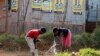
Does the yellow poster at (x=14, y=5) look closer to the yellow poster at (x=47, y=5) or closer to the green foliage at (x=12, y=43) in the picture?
the yellow poster at (x=47, y=5)

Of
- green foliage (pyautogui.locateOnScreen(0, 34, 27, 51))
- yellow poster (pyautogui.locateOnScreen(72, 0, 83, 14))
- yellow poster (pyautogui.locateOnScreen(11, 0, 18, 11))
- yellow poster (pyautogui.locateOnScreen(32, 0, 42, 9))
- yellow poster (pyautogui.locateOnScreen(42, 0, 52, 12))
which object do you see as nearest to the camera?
green foliage (pyautogui.locateOnScreen(0, 34, 27, 51))

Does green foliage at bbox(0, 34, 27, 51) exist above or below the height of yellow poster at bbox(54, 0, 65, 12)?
below

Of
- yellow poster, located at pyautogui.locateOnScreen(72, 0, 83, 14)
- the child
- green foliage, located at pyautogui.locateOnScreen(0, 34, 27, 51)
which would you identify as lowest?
green foliage, located at pyautogui.locateOnScreen(0, 34, 27, 51)

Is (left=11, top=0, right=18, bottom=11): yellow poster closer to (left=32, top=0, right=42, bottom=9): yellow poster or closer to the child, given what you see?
(left=32, top=0, right=42, bottom=9): yellow poster

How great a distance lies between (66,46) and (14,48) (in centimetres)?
435

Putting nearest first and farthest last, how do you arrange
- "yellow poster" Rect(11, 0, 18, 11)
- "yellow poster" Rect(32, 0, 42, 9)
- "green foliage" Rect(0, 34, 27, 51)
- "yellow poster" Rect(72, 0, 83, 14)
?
"green foliage" Rect(0, 34, 27, 51), "yellow poster" Rect(72, 0, 83, 14), "yellow poster" Rect(32, 0, 42, 9), "yellow poster" Rect(11, 0, 18, 11)

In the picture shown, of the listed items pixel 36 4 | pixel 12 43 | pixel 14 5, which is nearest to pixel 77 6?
pixel 36 4

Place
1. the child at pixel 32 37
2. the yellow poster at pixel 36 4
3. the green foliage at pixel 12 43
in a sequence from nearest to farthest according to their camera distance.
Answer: the child at pixel 32 37, the green foliage at pixel 12 43, the yellow poster at pixel 36 4

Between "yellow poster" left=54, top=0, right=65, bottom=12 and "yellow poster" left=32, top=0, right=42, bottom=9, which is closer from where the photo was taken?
"yellow poster" left=54, top=0, right=65, bottom=12

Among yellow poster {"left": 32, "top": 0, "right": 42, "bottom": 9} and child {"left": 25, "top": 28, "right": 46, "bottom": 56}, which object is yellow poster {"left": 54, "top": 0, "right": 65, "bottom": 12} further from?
child {"left": 25, "top": 28, "right": 46, "bottom": 56}

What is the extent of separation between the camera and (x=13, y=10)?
23453 millimetres

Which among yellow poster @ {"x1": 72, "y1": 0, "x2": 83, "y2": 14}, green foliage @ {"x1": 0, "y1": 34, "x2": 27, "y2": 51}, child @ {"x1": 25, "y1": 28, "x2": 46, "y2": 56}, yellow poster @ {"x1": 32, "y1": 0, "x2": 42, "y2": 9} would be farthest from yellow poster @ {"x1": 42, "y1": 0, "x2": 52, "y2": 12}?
child @ {"x1": 25, "y1": 28, "x2": 46, "y2": 56}

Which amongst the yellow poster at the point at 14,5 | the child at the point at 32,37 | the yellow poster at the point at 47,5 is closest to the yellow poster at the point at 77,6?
the yellow poster at the point at 47,5

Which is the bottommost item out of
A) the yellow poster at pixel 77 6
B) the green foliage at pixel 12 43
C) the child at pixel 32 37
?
the green foliage at pixel 12 43
